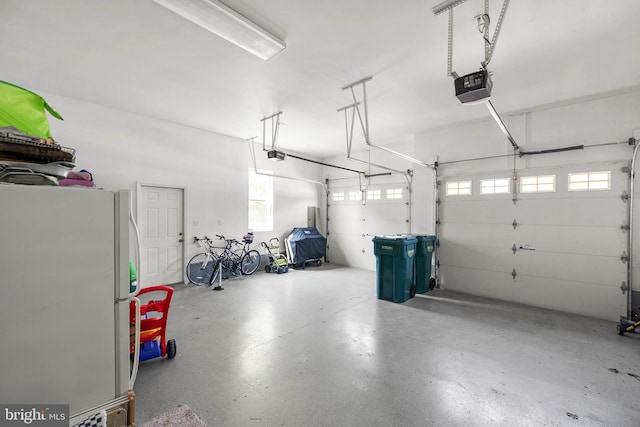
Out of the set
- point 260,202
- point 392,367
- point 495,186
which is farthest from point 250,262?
point 495,186

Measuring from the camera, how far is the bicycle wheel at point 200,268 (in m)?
5.70

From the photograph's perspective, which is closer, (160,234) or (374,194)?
(160,234)

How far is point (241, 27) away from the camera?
2.48 metres

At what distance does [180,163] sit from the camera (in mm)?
5574

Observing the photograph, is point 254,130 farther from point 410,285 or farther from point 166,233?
point 410,285

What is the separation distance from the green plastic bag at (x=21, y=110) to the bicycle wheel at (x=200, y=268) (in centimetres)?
475

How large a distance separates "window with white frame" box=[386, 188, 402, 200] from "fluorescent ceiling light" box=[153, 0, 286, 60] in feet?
16.1

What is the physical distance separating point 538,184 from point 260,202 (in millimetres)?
6006

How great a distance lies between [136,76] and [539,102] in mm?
6031

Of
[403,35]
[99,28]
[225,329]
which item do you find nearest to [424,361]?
[225,329]

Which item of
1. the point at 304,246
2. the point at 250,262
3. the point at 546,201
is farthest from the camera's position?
the point at 304,246

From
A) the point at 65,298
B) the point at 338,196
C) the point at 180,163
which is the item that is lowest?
the point at 65,298

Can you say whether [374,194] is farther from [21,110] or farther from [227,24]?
[21,110]

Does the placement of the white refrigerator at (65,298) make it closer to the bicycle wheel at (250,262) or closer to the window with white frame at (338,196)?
the bicycle wheel at (250,262)
